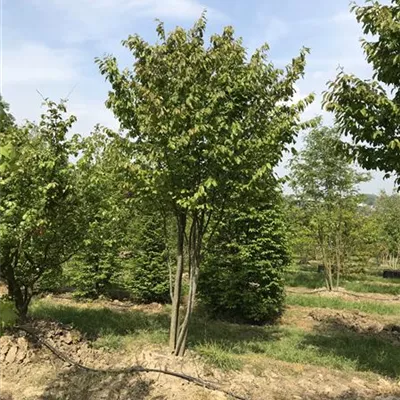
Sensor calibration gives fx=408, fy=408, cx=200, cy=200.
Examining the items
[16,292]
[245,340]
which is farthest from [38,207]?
[245,340]

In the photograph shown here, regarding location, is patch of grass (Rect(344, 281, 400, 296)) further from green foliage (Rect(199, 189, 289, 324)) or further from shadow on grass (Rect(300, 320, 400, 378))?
green foliage (Rect(199, 189, 289, 324))

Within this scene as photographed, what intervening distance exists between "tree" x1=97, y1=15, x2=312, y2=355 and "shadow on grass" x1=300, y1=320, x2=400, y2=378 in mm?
3399

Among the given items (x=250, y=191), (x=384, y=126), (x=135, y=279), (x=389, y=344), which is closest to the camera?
(x=384, y=126)

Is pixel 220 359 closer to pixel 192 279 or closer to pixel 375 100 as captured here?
pixel 192 279

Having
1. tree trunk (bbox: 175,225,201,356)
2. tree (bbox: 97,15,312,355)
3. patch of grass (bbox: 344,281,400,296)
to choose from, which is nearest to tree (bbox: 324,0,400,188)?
tree (bbox: 97,15,312,355)

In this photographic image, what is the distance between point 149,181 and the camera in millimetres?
6520

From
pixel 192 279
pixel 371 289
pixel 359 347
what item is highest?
pixel 192 279

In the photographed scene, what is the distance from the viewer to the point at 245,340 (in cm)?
902

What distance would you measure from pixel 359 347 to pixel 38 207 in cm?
722

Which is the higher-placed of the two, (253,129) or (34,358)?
(253,129)

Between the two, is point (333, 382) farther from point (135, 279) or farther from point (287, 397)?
point (135, 279)

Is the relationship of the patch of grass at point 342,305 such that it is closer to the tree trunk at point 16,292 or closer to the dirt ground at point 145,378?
the dirt ground at point 145,378

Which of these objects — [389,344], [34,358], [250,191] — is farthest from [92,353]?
[389,344]

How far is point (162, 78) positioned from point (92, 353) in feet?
16.1
